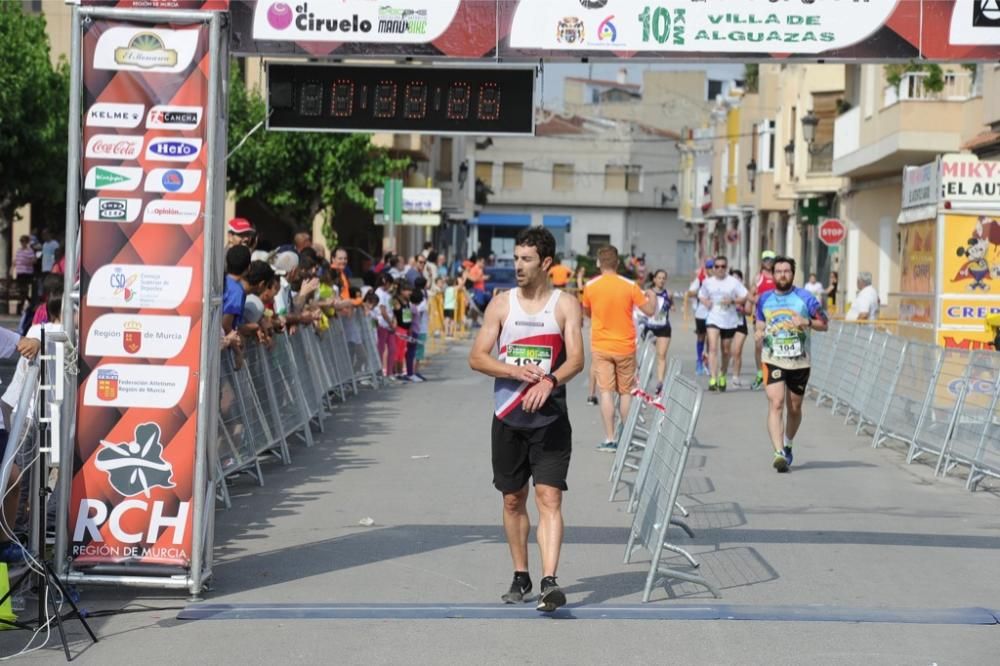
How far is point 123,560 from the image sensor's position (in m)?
8.09

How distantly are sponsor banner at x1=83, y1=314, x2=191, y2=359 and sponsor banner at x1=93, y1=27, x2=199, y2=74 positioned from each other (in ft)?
4.31

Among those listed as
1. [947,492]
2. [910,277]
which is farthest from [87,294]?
[910,277]

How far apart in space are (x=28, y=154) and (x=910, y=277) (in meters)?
22.2

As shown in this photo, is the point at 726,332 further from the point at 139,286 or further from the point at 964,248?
the point at 139,286

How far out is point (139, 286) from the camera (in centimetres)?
807

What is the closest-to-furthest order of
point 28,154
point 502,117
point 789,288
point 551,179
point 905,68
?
point 502,117, point 789,288, point 905,68, point 28,154, point 551,179

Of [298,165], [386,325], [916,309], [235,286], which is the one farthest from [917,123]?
[235,286]

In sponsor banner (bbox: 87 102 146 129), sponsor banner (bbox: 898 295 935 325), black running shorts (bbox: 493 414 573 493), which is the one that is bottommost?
black running shorts (bbox: 493 414 573 493)

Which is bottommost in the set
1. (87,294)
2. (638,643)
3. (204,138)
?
(638,643)

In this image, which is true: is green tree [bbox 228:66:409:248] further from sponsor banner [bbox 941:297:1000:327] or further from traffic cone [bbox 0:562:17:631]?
traffic cone [bbox 0:562:17:631]

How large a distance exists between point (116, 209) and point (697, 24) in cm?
349

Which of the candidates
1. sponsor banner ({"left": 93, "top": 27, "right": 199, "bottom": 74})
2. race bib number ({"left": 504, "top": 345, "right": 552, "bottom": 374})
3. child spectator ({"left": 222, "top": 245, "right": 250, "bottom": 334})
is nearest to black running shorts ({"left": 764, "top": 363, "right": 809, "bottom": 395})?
child spectator ({"left": 222, "top": 245, "right": 250, "bottom": 334})

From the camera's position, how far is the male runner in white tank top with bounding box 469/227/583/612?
25.9 ft

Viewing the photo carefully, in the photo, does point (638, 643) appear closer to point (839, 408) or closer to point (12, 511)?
point (12, 511)
